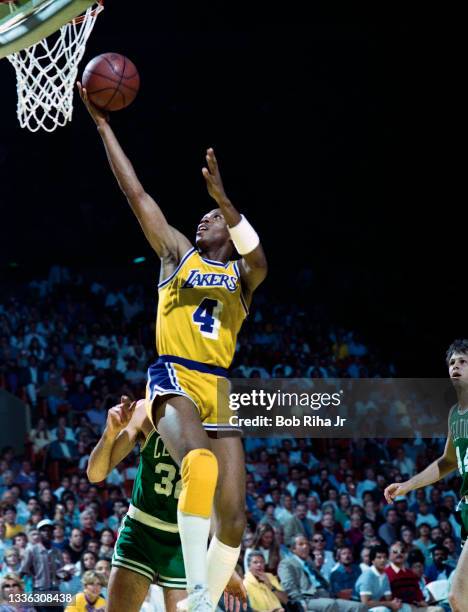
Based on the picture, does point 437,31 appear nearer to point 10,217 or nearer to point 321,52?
point 321,52

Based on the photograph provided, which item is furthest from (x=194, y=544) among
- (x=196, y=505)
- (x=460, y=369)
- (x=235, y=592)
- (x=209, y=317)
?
(x=460, y=369)

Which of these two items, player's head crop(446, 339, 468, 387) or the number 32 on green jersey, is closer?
the number 32 on green jersey

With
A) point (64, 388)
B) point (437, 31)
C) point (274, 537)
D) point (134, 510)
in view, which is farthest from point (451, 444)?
point (437, 31)

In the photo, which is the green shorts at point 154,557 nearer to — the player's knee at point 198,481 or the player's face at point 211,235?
the player's knee at point 198,481

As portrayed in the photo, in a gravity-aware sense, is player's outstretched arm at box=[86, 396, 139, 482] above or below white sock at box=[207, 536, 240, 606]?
above

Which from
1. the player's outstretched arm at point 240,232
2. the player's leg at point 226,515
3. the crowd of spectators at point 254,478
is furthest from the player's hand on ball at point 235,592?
the crowd of spectators at point 254,478

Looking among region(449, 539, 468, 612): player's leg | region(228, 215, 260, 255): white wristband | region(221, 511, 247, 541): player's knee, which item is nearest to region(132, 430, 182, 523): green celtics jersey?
region(221, 511, 247, 541): player's knee

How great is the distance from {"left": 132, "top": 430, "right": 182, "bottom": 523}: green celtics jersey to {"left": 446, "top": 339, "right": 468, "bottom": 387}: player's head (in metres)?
1.82

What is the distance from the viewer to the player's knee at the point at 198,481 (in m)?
4.58

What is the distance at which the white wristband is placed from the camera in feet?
16.9

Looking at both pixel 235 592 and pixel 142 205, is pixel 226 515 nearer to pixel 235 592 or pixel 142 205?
pixel 235 592

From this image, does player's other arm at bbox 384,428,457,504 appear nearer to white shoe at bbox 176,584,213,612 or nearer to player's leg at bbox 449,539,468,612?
player's leg at bbox 449,539,468,612

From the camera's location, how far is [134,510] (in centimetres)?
542

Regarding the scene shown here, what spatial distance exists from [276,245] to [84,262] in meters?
4.07
